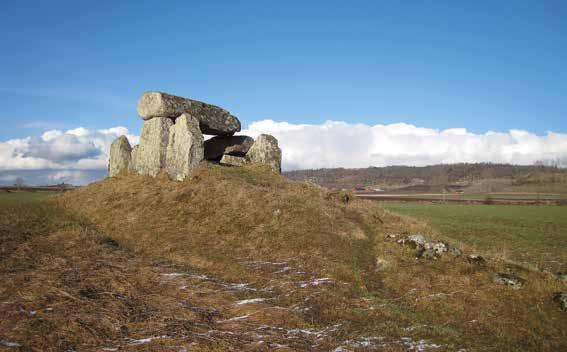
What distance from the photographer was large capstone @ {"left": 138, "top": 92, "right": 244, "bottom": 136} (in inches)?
896

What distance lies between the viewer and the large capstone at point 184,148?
2091 centimetres

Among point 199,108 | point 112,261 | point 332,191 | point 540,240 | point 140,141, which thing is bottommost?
point 540,240

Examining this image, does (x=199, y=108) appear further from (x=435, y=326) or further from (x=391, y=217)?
(x=435, y=326)

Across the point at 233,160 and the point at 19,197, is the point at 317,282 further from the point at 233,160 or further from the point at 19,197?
the point at 19,197

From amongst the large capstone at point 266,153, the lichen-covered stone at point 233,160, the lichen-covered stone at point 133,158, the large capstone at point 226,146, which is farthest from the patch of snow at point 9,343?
the large capstone at point 226,146

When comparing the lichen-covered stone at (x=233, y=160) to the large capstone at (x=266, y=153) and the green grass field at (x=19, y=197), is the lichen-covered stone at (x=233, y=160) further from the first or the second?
the green grass field at (x=19, y=197)

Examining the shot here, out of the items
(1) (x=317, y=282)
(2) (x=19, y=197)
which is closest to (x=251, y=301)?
(1) (x=317, y=282)

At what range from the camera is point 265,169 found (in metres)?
23.5

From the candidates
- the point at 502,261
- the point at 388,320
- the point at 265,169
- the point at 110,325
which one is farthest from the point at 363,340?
the point at 265,169

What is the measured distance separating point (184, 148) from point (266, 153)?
18.6 ft

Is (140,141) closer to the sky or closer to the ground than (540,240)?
closer to the sky

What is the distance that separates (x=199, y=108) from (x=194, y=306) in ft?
56.3

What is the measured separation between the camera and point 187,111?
2344 centimetres

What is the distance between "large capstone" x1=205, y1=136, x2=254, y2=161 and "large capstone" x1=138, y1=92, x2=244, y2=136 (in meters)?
1.41
